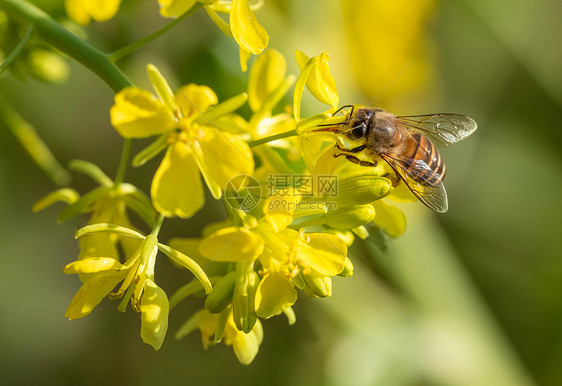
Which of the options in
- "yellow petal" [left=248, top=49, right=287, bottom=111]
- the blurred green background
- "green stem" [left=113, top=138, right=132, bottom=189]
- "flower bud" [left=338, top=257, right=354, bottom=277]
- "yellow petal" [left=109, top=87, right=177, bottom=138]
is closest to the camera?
"yellow petal" [left=109, top=87, right=177, bottom=138]

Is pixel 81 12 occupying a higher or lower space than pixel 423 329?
higher

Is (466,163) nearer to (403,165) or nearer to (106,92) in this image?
(403,165)

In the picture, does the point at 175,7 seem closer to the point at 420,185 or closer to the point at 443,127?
the point at 420,185

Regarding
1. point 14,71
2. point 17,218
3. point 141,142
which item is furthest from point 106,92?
point 14,71

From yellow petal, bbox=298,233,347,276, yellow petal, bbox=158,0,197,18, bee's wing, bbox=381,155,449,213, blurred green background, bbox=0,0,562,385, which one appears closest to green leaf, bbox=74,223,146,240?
yellow petal, bbox=298,233,347,276

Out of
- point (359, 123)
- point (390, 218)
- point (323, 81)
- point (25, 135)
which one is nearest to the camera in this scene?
point (323, 81)

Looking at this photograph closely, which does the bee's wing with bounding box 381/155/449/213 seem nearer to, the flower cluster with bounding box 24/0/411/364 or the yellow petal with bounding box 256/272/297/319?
the flower cluster with bounding box 24/0/411/364

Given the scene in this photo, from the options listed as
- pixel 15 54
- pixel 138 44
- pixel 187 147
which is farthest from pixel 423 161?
pixel 15 54
